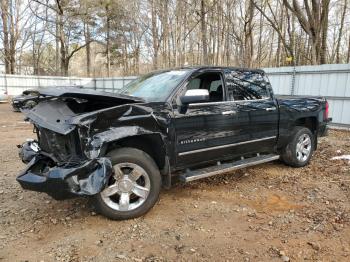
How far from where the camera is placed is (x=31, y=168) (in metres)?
3.88

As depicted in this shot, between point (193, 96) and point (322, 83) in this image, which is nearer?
point (193, 96)

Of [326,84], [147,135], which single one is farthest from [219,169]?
[326,84]

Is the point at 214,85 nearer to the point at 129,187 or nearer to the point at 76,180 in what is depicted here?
the point at 129,187

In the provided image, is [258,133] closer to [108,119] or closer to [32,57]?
[108,119]

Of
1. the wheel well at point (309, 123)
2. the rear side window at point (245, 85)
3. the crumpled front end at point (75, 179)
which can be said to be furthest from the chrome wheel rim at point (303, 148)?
the crumpled front end at point (75, 179)

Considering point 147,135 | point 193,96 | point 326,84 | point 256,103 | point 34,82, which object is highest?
point 326,84

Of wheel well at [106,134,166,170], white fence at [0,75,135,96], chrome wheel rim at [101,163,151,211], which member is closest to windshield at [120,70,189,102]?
wheel well at [106,134,166,170]

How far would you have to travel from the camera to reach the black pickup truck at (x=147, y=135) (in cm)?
351

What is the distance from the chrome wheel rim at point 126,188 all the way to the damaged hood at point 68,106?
0.72m

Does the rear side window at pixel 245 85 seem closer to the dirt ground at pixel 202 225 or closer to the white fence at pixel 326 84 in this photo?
the dirt ground at pixel 202 225

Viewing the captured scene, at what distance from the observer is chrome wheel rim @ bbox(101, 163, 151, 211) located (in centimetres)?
378

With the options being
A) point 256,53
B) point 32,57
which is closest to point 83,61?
point 32,57

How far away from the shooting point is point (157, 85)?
15.4ft

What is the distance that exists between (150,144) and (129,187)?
0.63 meters
